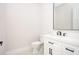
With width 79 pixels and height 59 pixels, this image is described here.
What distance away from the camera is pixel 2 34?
1316mm

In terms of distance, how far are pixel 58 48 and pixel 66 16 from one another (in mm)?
400

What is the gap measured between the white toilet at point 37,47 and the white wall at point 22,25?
0.05 metres

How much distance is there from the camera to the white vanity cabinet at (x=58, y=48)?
1.26 m

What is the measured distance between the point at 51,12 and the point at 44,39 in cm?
34

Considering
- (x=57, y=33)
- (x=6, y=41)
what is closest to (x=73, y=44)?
(x=57, y=33)

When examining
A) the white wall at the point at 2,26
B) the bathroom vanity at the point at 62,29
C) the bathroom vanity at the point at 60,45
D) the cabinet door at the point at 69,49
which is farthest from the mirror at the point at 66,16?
the white wall at the point at 2,26

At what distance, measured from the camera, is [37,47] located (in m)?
1.36

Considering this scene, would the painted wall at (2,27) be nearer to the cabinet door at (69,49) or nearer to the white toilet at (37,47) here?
the white toilet at (37,47)

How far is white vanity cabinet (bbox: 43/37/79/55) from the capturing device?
126 centimetres

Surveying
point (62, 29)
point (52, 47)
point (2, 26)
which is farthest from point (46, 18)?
point (2, 26)

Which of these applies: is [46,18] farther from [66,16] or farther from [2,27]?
[2,27]

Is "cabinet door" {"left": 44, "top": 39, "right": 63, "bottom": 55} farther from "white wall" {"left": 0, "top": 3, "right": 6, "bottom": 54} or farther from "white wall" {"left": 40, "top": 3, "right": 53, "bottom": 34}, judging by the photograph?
"white wall" {"left": 0, "top": 3, "right": 6, "bottom": 54}

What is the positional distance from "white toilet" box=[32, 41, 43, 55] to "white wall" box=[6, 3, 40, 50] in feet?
0.17
